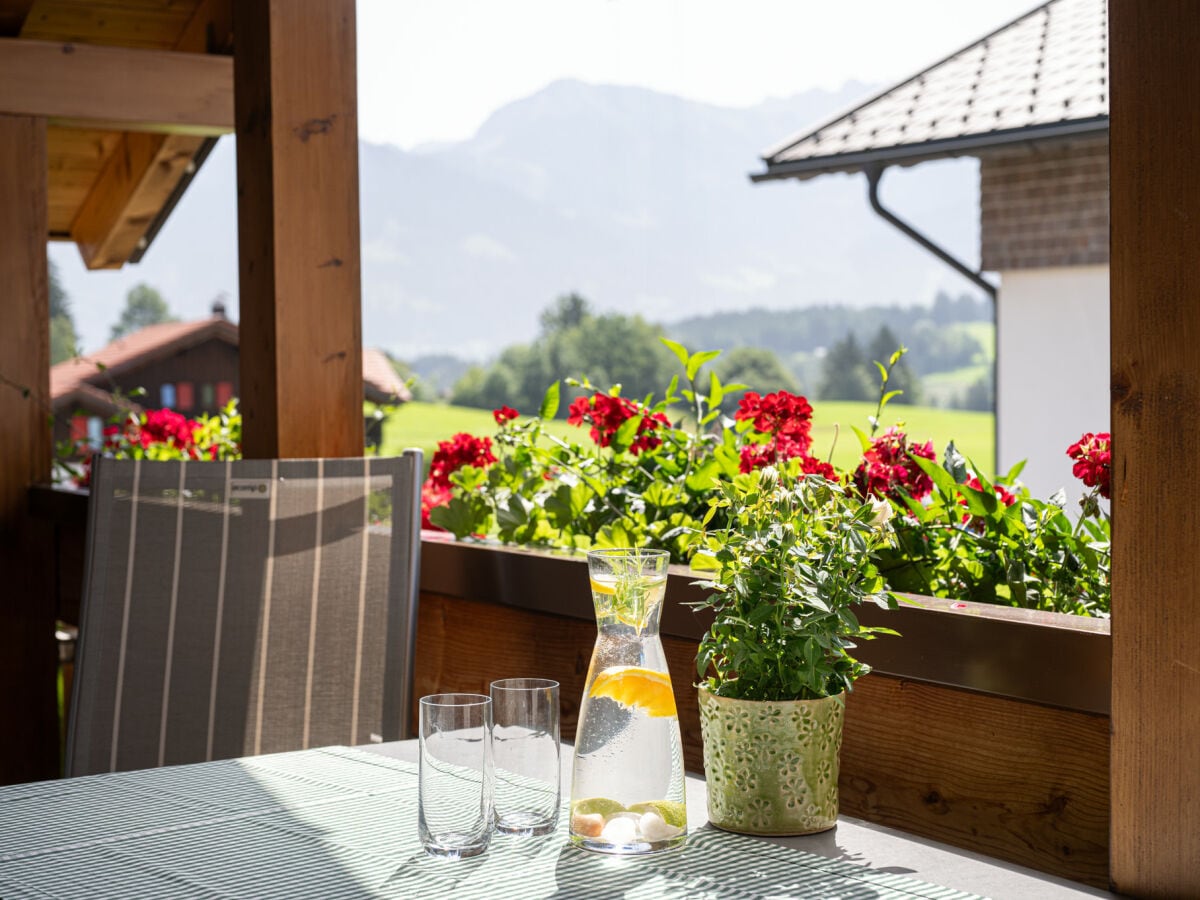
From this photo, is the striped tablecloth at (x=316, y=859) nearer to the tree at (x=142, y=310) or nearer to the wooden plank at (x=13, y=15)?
the wooden plank at (x=13, y=15)

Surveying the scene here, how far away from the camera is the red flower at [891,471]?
162 centimetres

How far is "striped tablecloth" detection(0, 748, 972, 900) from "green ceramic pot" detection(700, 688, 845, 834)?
0.03 meters

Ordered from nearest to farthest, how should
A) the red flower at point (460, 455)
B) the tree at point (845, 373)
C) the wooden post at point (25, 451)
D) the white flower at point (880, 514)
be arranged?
1. the white flower at point (880, 514)
2. the red flower at point (460, 455)
3. the wooden post at point (25, 451)
4. the tree at point (845, 373)

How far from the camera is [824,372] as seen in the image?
32156 mm

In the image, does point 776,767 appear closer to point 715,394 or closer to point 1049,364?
point 715,394

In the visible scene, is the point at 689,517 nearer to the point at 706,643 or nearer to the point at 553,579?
the point at 553,579

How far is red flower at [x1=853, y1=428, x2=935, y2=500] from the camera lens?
1618 mm

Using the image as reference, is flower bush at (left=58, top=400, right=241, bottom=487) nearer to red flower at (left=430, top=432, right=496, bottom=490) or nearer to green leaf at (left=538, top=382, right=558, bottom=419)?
red flower at (left=430, top=432, right=496, bottom=490)

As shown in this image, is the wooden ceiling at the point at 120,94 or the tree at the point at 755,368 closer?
the wooden ceiling at the point at 120,94

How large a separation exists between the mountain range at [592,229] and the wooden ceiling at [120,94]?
114 feet

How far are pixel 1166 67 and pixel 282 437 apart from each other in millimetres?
1524

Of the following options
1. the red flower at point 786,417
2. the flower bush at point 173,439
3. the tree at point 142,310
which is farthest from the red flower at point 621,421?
the tree at point 142,310

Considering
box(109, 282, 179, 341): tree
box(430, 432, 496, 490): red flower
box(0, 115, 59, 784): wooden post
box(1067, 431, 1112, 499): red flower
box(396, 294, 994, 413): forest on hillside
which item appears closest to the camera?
box(1067, 431, 1112, 499): red flower

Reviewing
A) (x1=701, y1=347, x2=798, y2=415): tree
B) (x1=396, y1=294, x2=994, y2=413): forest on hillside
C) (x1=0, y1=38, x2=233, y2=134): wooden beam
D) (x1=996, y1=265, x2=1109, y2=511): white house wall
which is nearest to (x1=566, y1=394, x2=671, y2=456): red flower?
(x1=0, y1=38, x2=233, y2=134): wooden beam
